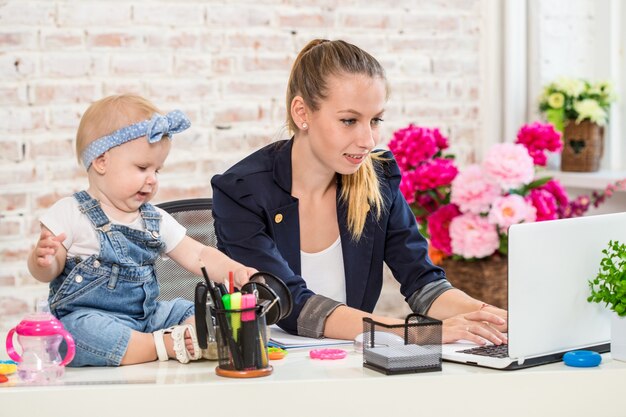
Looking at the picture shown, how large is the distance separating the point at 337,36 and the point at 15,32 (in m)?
1.09

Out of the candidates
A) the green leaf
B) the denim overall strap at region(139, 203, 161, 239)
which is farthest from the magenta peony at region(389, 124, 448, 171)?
the denim overall strap at region(139, 203, 161, 239)

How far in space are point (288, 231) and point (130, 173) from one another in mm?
477

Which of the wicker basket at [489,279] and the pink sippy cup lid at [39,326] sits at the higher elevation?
the pink sippy cup lid at [39,326]

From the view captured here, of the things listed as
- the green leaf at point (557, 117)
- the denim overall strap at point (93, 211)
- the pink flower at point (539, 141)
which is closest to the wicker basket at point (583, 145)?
the green leaf at point (557, 117)

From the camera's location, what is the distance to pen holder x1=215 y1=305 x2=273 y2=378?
1.37 m

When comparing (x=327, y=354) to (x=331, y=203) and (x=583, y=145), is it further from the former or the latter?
(x=583, y=145)

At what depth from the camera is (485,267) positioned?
301 centimetres

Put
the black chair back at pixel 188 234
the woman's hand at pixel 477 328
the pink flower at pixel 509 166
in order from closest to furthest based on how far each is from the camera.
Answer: the woman's hand at pixel 477 328 < the black chair back at pixel 188 234 < the pink flower at pixel 509 166

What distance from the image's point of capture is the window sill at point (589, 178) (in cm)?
323

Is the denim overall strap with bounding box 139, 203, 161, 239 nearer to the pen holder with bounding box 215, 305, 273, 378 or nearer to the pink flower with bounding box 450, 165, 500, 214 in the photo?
the pen holder with bounding box 215, 305, 273, 378

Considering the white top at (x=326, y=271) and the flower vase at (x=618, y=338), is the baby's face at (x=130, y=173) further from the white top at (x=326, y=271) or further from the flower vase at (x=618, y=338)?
the flower vase at (x=618, y=338)

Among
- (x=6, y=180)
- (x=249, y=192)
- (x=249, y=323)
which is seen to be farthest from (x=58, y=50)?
(x=249, y=323)

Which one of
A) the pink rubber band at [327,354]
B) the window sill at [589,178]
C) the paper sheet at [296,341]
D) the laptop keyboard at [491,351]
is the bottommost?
the paper sheet at [296,341]

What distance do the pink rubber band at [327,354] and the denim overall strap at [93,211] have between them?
42cm
